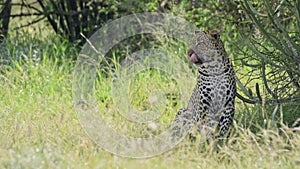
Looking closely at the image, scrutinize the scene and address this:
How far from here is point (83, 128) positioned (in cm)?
620

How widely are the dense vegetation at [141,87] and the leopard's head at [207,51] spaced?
24 centimetres

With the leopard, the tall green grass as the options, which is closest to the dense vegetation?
the tall green grass

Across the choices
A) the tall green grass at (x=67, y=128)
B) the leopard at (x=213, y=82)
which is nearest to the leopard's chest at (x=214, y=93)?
the leopard at (x=213, y=82)

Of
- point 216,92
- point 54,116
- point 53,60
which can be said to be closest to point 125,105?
point 54,116

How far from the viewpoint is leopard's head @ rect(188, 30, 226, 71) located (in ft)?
19.3

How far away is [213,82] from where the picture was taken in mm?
5930

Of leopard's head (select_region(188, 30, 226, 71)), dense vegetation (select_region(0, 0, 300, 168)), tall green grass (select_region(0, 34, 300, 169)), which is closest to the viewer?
tall green grass (select_region(0, 34, 300, 169))

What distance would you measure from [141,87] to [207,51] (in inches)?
78.0

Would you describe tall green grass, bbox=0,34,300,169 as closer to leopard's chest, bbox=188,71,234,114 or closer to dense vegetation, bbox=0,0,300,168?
dense vegetation, bbox=0,0,300,168

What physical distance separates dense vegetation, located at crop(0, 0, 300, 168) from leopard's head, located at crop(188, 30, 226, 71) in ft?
0.80

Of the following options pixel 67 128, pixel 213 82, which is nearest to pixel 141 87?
pixel 67 128

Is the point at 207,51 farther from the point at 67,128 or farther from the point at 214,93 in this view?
the point at 67,128

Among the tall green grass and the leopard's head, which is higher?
the leopard's head

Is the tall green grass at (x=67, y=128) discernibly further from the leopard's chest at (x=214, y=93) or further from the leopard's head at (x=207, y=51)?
the leopard's head at (x=207, y=51)
